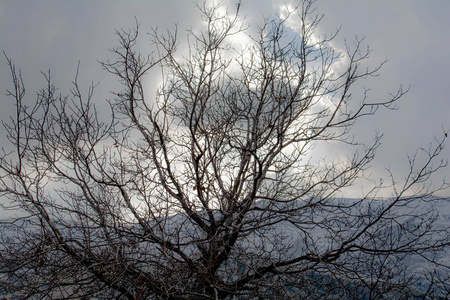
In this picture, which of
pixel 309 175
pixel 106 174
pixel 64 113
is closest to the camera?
pixel 64 113

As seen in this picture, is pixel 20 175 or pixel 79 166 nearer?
pixel 20 175

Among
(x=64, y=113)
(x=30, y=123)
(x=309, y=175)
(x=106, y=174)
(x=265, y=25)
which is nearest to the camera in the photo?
(x=30, y=123)

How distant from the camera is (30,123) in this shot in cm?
401

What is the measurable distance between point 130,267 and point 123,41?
389cm

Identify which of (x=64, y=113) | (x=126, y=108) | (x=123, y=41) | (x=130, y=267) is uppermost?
(x=123, y=41)

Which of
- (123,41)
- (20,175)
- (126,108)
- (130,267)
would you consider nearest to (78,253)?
(130,267)

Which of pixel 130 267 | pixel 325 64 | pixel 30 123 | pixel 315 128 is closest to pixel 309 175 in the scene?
pixel 315 128

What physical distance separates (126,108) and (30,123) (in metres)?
2.21

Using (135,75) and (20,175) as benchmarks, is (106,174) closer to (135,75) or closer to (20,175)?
(20,175)

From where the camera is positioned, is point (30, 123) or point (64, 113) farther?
point (64, 113)

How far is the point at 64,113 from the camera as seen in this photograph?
15.2 ft

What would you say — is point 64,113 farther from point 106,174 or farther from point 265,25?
point 265,25

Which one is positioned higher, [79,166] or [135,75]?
[135,75]

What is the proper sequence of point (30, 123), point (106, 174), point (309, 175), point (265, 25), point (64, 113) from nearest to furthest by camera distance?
point (30, 123)
point (64, 113)
point (106, 174)
point (265, 25)
point (309, 175)
